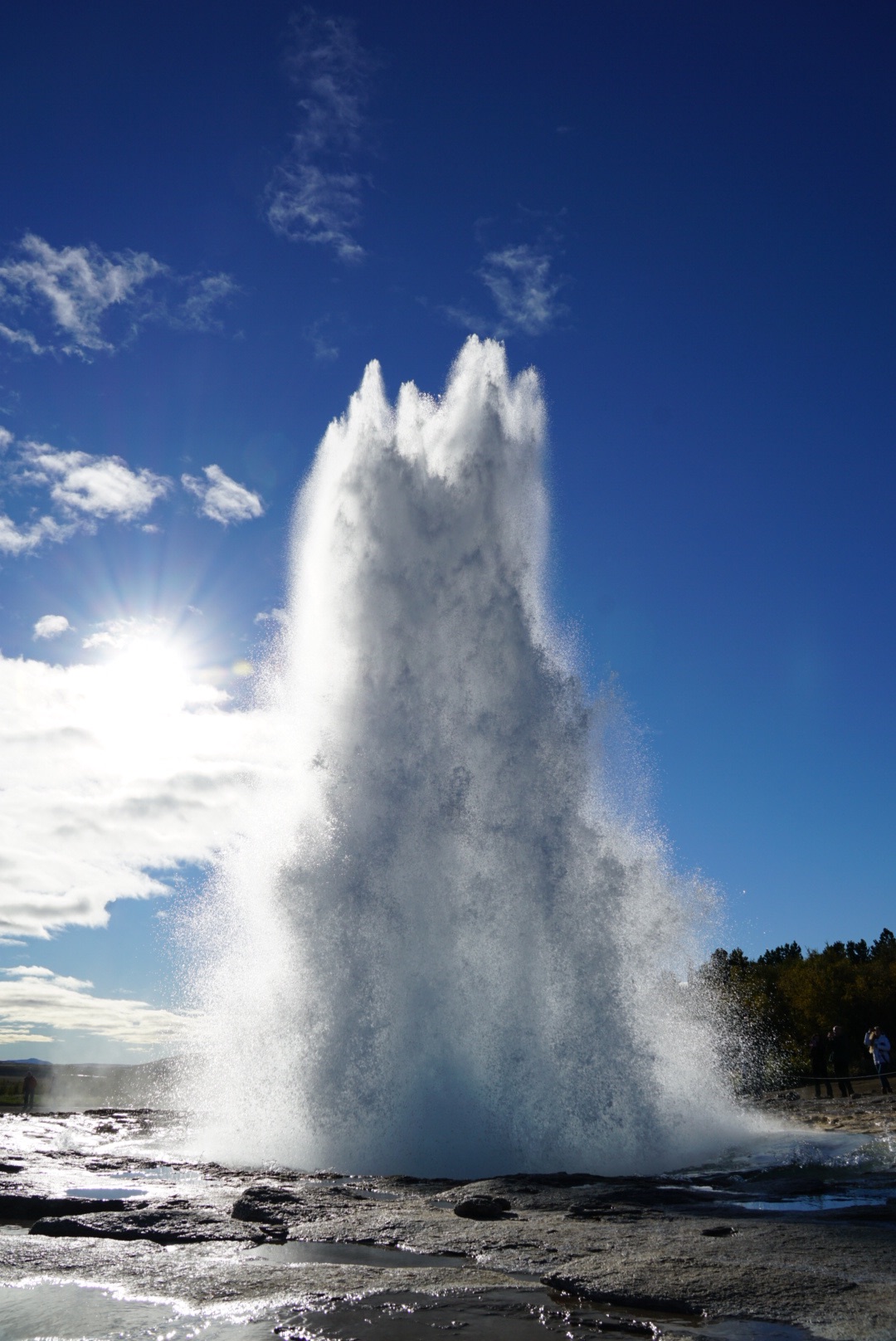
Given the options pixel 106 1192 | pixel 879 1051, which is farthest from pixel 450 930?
pixel 879 1051

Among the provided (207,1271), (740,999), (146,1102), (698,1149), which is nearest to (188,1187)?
(207,1271)

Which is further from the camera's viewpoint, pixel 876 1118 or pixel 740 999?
pixel 740 999

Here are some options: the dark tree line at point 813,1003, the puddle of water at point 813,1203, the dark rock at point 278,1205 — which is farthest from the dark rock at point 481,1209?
the dark tree line at point 813,1003

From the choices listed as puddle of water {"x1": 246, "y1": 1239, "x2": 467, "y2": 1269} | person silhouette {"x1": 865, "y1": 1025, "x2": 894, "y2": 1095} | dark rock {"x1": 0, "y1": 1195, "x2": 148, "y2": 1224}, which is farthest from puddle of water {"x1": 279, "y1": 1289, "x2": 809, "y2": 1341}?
person silhouette {"x1": 865, "y1": 1025, "x2": 894, "y2": 1095}

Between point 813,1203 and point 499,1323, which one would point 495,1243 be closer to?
point 499,1323

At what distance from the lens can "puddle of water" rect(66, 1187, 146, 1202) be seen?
8.70 meters

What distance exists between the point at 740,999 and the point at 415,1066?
2936 cm

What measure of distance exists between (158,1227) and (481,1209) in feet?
8.73

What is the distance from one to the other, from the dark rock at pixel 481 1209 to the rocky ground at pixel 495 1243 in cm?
1

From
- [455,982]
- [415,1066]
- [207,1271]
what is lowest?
[207,1271]

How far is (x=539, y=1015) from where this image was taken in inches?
495

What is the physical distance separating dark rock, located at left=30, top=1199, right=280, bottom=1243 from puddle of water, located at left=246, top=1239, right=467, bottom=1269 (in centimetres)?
33

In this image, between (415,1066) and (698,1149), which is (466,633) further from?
(698,1149)

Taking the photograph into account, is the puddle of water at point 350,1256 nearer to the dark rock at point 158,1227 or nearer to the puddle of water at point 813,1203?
the dark rock at point 158,1227
